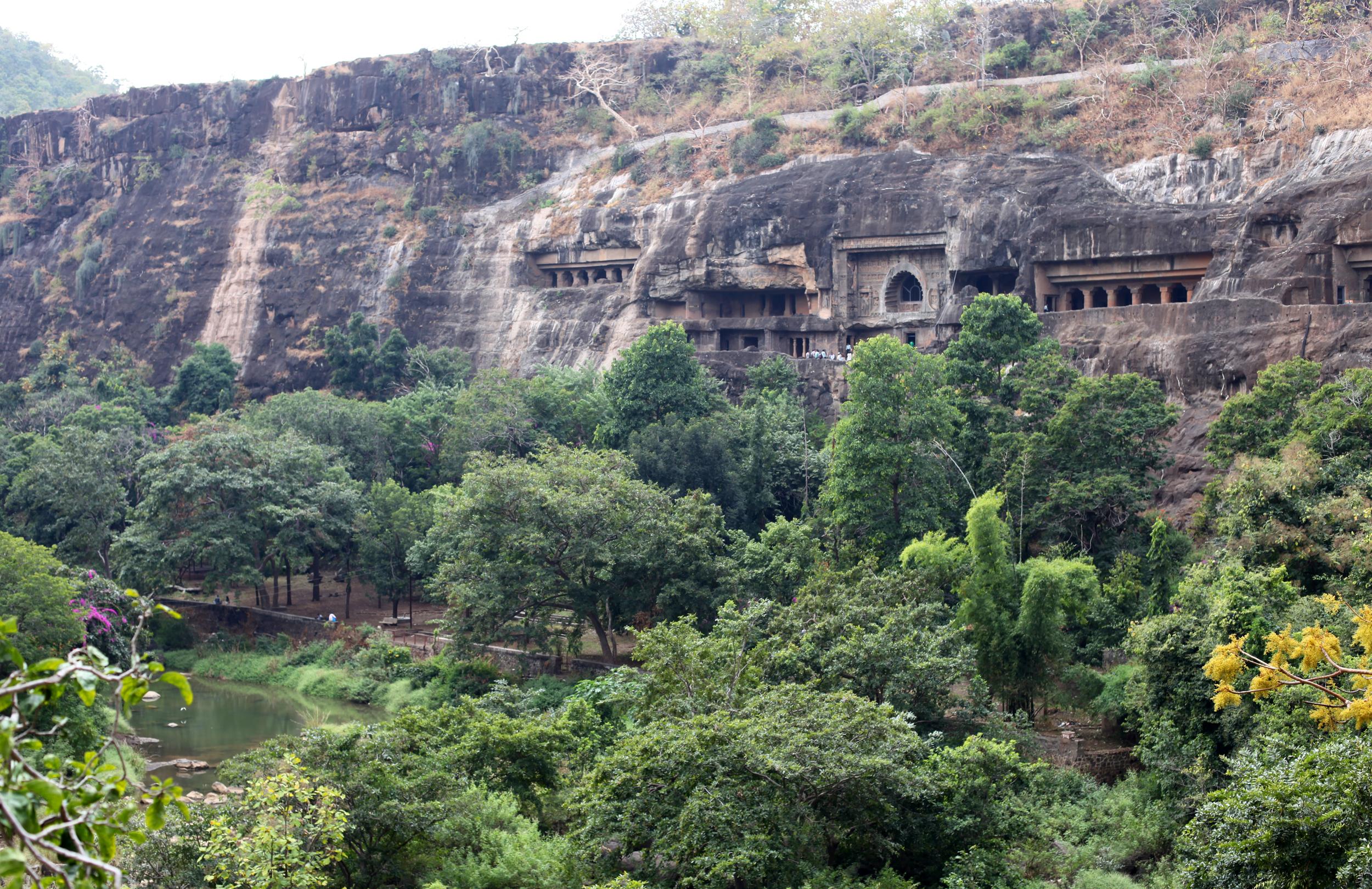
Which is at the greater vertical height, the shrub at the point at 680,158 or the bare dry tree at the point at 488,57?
the bare dry tree at the point at 488,57

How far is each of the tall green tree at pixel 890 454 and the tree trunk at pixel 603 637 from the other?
15.1 feet

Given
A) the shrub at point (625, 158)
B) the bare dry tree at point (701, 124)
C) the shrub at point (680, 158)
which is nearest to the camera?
the shrub at point (680, 158)

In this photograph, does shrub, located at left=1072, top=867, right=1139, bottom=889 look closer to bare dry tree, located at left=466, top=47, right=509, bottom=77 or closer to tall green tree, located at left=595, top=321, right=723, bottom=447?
tall green tree, located at left=595, top=321, right=723, bottom=447

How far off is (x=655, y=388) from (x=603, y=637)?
7981 millimetres

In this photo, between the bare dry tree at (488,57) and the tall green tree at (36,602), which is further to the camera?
the bare dry tree at (488,57)

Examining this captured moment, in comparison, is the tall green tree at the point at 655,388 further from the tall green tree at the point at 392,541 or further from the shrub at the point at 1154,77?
the shrub at the point at 1154,77

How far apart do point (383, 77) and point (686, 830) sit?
39131 millimetres

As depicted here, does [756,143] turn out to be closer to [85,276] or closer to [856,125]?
[856,125]

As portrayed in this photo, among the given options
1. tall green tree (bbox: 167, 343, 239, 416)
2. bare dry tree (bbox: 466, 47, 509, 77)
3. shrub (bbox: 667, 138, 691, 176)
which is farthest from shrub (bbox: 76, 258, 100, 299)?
shrub (bbox: 667, 138, 691, 176)

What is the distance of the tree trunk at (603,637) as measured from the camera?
895 inches

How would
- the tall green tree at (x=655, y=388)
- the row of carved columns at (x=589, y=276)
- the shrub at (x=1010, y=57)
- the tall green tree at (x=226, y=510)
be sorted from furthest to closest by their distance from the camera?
the row of carved columns at (x=589, y=276)
the shrub at (x=1010, y=57)
the tall green tree at (x=655, y=388)
the tall green tree at (x=226, y=510)

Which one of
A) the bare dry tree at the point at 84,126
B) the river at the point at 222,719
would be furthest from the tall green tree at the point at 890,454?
the bare dry tree at the point at 84,126

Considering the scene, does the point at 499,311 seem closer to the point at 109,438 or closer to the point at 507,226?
the point at 507,226

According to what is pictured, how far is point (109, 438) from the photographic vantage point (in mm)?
30734
